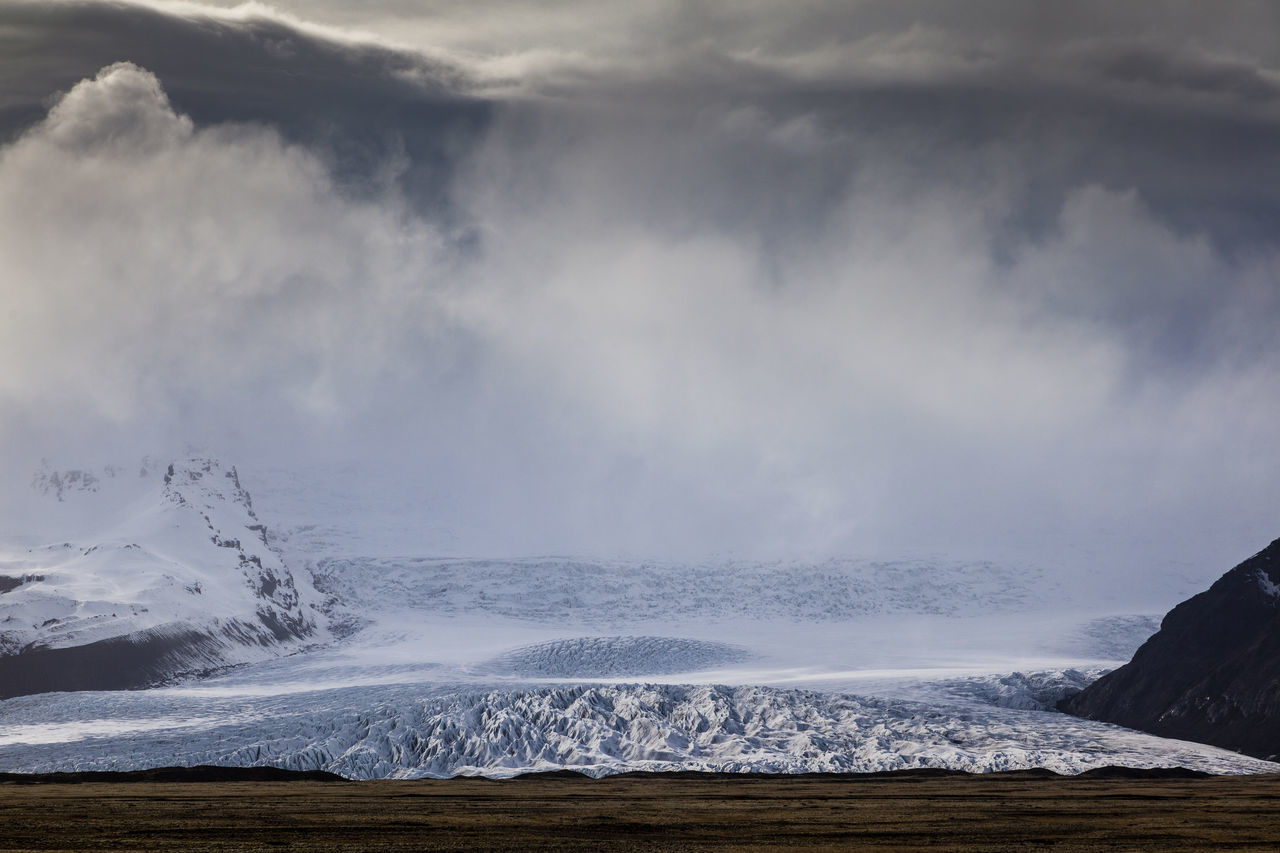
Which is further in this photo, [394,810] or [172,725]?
[172,725]

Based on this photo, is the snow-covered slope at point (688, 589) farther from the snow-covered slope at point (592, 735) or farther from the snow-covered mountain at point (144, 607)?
the snow-covered slope at point (592, 735)

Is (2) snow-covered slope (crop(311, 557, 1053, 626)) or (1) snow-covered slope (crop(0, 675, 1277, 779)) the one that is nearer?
(1) snow-covered slope (crop(0, 675, 1277, 779))

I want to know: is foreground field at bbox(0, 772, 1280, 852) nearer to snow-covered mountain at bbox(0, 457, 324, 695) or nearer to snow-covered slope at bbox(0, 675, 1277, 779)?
snow-covered slope at bbox(0, 675, 1277, 779)

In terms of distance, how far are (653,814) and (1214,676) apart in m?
60.6

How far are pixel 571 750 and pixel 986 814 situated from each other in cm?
3615

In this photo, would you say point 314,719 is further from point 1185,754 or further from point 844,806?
point 1185,754

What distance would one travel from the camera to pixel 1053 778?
227 ft

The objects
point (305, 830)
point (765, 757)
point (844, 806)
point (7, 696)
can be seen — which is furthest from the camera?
point (7, 696)

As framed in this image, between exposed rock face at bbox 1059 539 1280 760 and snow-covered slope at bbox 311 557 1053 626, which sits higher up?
snow-covered slope at bbox 311 557 1053 626

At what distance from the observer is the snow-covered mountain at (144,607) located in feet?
443

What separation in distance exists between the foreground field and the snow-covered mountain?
3040 inches

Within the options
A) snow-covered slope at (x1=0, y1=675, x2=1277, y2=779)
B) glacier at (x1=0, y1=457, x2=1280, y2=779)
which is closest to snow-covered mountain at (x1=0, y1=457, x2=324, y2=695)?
glacier at (x1=0, y1=457, x2=1280, y2=779)

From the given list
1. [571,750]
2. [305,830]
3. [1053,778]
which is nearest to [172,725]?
[571,750]

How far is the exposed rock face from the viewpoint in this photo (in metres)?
83.1
